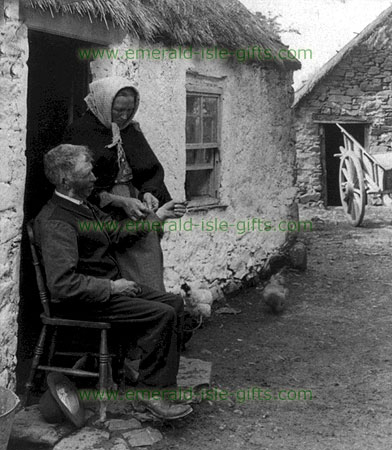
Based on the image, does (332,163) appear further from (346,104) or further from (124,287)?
(124,287)

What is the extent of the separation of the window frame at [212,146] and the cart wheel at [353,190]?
509 centimetres

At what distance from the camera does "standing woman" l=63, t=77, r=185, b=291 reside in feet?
13.1

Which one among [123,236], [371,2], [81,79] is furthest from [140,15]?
[371,2]

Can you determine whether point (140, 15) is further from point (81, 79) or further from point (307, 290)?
point (307, 290)

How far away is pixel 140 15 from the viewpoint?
16.6ft

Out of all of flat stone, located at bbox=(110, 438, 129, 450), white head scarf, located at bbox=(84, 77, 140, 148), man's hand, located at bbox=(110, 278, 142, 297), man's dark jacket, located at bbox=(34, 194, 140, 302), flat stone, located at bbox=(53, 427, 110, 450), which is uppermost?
white head scarf, located at bbox=(84, 77, 140, 148)

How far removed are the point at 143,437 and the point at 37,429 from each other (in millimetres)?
551

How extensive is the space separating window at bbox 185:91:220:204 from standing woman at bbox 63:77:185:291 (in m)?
2.22

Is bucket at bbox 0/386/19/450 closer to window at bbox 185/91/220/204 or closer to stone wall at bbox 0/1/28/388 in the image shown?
stone wall at bbox 0/1/28/388

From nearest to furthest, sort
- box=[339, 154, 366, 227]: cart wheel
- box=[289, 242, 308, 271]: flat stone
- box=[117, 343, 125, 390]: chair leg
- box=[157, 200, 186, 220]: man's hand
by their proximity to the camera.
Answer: box=[117, 343, 125, 390]: chair leg
box=[157, 200, 186, 220]: man's hand
box=[289, 242, 308, 271]: flat stone
box=[339, 154, 366, 227]: cart wheel

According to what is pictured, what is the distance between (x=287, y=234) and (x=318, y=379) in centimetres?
353

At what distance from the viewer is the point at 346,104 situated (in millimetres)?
13719

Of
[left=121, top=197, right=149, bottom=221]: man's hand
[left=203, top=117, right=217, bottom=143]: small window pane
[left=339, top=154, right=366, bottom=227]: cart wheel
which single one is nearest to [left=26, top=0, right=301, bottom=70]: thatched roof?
[left=203, top=117, right=217, bottom=143]: small window pane

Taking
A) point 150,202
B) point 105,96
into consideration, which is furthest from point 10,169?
point 150,202
